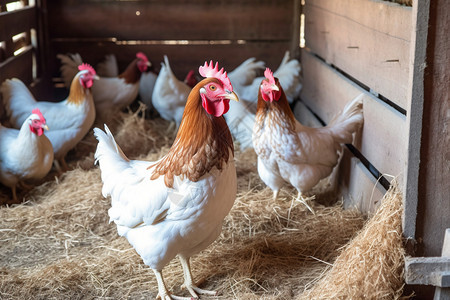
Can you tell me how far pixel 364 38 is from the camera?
3686mm

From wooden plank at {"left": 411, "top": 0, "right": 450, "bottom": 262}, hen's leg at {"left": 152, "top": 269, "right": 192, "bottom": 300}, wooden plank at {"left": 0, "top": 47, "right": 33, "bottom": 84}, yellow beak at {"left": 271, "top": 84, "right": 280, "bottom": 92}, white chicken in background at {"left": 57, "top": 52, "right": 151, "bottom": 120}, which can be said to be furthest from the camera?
white chicken in background at {"left": 57, "top": 52, "right": 151, "bottom": 120}

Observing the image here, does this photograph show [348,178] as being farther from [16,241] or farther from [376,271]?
[16,241]

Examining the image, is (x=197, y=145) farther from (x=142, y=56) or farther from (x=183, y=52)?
(x=183, y=52)

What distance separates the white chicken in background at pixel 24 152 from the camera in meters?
4.24

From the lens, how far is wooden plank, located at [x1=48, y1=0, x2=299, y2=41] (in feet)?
21.2

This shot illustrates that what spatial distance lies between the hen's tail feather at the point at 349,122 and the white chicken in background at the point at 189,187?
4.41 feet

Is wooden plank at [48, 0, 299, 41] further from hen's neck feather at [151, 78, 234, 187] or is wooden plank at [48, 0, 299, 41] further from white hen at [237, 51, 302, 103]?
hen's neck feather at [151, 78, 234, 187]

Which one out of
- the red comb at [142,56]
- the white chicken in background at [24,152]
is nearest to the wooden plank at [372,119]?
the red comb at [142,56]

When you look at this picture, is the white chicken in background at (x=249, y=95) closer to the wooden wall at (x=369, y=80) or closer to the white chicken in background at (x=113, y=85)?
the wooden wall at (x=369, y=80)

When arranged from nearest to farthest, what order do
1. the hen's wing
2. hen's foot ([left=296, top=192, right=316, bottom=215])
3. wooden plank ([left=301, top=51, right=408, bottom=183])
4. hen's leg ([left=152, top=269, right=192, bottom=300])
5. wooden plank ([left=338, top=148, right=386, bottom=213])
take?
hen's leg ([left=152, top=269, right=192, bottom=300]) → wooden plank ([left=301, top=51, right=408, bottom=183]) → wooden plank ([left=338, top=148, right=386, bottom=213]) → hen's foot ([left=296, top=192, right=316, bottom=215]) → the hen's wing

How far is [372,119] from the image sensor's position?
3529 mm

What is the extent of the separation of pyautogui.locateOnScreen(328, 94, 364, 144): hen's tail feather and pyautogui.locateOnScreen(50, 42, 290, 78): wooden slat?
9.70 ft

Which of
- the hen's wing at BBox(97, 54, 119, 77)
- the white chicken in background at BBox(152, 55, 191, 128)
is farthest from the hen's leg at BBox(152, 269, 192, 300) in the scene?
the hen's wing at BBox(97, 54, 119, 77)

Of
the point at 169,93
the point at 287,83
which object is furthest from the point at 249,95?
the point at 169,93
